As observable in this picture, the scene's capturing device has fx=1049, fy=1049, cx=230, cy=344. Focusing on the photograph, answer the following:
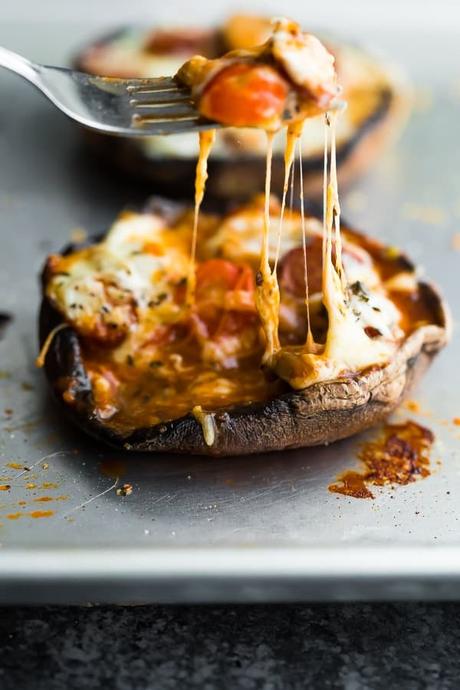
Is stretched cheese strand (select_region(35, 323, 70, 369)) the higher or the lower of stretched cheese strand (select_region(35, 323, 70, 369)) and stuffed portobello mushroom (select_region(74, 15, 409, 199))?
the lower

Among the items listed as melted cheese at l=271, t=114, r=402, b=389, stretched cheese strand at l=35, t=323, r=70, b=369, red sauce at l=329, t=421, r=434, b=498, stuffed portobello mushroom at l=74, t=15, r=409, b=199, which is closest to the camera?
melted cheese at l=271, t=114, r=402, b=389

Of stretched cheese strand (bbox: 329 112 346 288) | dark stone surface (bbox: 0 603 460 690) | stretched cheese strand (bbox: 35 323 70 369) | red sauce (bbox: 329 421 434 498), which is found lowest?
dark stone surface (bbox: 0 603 460 690)

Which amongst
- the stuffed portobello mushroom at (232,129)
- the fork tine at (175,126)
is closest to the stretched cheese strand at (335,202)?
the fork tine at (175,126)

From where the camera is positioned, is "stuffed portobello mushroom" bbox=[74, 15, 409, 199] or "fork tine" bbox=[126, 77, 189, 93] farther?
"stuffed portobello mushroom" bbox=[74, 15, 409, 199]

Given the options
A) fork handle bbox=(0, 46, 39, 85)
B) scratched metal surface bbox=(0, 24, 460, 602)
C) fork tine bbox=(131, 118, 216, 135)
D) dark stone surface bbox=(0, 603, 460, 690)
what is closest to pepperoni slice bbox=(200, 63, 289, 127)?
fork tine bbox=(131, 118, 216, 135)

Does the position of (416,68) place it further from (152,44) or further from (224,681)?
(224,681)

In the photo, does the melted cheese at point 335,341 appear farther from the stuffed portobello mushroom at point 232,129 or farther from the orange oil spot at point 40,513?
the stuffed portobello mushroom at point 232,129

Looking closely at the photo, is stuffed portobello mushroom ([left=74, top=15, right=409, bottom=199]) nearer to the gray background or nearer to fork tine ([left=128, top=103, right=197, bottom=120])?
the gray background

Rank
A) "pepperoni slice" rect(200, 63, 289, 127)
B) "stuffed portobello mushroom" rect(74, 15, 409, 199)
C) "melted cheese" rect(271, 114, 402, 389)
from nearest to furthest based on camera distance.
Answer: "pepperoni slice" rect(200, 63, 289, 127), "melted cheese" rect(271, 114, 402, 389), "stuffed portobello mushroom" rect(74, 15, 409, 199)
